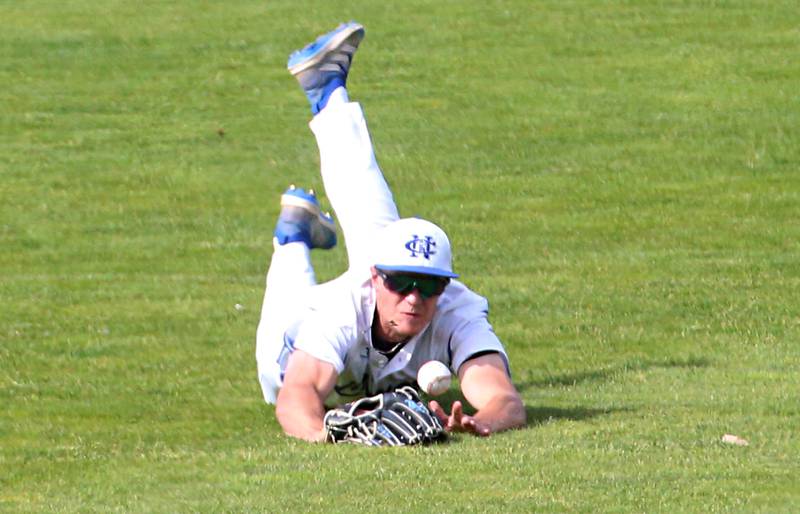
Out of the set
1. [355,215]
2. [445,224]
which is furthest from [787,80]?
[355,215]

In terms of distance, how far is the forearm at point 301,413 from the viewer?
8.49 metres

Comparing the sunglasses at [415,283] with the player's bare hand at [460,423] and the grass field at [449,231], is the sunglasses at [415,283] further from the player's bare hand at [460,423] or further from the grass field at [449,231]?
the grass field at [449,231]

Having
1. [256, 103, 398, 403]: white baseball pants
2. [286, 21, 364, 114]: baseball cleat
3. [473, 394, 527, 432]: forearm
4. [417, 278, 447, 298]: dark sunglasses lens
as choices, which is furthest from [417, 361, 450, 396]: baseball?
[286, 21, 364, 114]: baseball cleat

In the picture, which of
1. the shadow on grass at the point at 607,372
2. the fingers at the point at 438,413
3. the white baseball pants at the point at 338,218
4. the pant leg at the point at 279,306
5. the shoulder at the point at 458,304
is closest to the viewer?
the fingers at the point at 438,413

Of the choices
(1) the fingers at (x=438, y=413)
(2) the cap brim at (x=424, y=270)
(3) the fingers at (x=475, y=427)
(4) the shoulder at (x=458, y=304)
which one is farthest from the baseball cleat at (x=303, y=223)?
(3) the fingers at (x=475, y=427)

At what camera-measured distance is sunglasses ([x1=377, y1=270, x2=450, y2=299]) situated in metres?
8.70

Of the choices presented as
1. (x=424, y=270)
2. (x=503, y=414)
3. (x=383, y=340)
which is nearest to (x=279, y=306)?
(x=383, y=340)

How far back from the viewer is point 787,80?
2041cm

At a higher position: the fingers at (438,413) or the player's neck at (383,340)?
the player's neck at (383,340)

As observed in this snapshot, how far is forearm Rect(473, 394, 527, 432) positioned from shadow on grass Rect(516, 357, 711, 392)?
1537 millimetres

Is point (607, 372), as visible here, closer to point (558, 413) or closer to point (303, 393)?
point (558, 413)

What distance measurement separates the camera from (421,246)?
8.72 metres

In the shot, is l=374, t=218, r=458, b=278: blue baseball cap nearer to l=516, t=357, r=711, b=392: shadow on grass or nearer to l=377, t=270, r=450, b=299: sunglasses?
l=377, t=270, r=450, b=299: sunglasses

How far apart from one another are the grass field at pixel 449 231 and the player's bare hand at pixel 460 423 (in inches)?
5.5
